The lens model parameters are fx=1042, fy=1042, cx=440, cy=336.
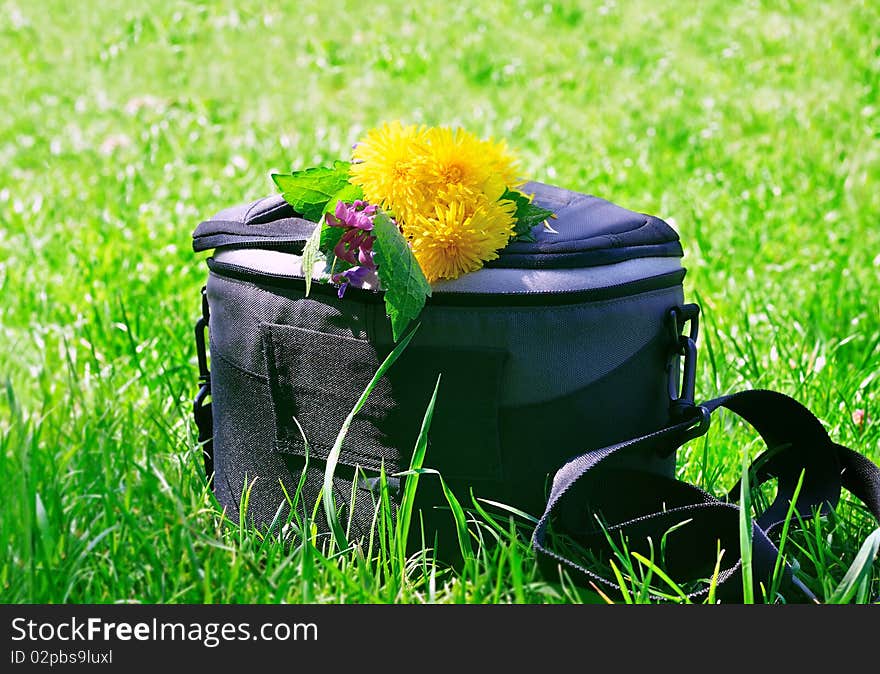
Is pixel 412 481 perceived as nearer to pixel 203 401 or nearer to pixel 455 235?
pixel 455 235

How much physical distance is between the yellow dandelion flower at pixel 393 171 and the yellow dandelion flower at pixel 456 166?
0.04 feet

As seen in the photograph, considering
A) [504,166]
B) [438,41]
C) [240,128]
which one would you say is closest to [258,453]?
[504,166]

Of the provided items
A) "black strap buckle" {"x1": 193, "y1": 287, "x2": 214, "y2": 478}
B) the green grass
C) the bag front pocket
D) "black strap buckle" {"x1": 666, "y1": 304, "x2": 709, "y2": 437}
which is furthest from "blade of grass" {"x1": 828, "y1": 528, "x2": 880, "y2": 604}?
"black strap buckle" {"x1": 193, "y1": 287, "x2": 214, "y2": 478}

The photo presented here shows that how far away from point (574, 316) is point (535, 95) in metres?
4.23

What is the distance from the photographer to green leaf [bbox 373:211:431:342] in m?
1.57

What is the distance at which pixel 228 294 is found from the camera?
1825 millimetres

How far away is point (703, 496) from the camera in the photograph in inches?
66.9

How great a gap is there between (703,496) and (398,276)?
24.3 inches

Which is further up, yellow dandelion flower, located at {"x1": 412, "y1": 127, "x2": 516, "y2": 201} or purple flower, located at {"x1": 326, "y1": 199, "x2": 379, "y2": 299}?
yellow dandelion flower, located at {"x1": 412, "y1": 127, "x2": 516, "y2": 201}

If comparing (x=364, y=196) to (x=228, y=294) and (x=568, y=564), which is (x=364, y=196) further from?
(x=568, y=564)

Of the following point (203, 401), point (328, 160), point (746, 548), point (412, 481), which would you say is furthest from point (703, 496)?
point (328, 160)

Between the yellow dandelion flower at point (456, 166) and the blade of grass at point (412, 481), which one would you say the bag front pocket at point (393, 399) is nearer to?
the blade of grass at point (412, 481)

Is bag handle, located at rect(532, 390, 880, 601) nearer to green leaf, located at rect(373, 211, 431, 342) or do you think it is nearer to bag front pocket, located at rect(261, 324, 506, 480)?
bag front pocket, located at rect(261, 324, 506, 480)

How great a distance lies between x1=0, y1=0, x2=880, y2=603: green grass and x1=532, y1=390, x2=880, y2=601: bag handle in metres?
0.06
